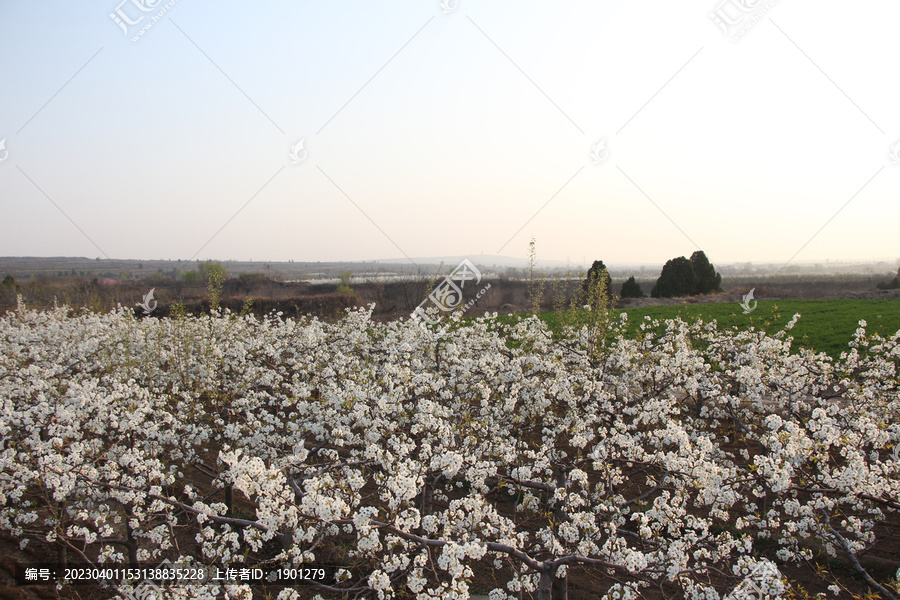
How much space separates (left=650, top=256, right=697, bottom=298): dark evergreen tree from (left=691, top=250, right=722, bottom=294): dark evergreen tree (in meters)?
0.64

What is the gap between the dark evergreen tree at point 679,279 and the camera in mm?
33875

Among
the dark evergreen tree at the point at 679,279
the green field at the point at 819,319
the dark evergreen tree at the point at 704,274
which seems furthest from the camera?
the dark evergreen tree at the point at 704,274

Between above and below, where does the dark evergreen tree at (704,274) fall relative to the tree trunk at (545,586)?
above

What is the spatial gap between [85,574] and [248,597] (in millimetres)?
2688

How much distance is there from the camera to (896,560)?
5.43 m

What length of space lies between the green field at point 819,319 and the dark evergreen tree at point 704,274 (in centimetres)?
1044

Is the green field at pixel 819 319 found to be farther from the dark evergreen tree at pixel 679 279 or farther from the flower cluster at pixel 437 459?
the dark evergreen tree at pixel 679 279

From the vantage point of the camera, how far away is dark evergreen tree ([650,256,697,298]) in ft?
111

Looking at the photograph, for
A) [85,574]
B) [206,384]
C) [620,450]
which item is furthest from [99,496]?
[620,450]

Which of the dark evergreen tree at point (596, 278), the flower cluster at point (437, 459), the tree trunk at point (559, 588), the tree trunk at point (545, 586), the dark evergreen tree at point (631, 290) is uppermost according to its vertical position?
the dark evergreen tree at point (596, 278)

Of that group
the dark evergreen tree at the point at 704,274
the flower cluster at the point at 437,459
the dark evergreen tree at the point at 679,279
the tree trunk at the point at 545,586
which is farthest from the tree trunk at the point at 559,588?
the dark evergreen tree at the point at 704,274

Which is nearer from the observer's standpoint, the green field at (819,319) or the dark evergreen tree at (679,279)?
the green field at (819,319)

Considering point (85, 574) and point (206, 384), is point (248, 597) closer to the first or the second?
point (85, 574)

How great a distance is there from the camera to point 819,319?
18.1m
